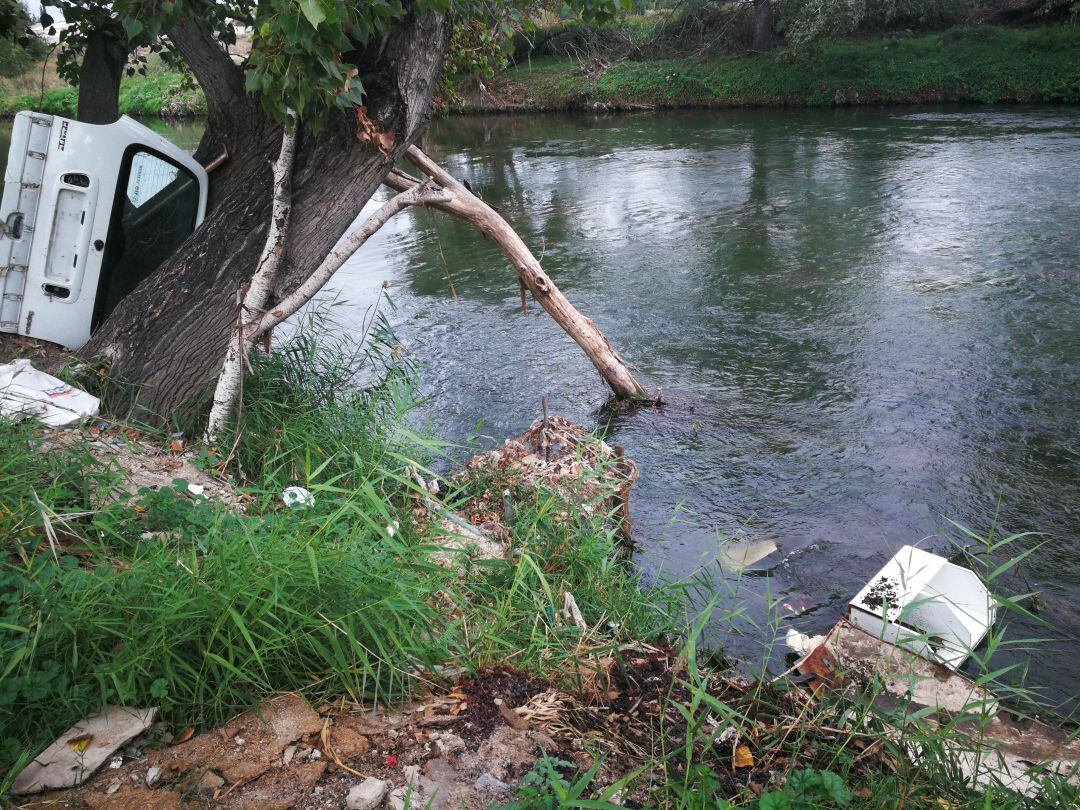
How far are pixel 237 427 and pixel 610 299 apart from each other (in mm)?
6416

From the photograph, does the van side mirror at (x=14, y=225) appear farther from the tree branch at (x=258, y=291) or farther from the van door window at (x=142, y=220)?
the tree branch at (x=258, y=291)

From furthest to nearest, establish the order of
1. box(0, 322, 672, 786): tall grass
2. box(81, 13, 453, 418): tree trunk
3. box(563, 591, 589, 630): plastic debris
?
box(81, 13, 453, 418): tree trunk, box(563, 591, 589, 630): plastic debris, box(0, 322, 672, 786): tall grass

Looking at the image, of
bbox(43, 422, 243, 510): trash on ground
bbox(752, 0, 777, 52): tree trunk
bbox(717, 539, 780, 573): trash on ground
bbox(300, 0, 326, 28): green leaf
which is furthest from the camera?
bbox(752, 0, 777, 52): tree trunk

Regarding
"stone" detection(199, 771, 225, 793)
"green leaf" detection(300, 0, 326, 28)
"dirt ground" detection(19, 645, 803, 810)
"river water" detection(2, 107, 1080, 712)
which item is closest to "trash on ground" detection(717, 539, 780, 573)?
"river water" detection(2, 107, 1080, 712)

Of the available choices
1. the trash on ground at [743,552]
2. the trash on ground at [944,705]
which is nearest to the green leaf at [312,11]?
the trash on ground at [944,705]

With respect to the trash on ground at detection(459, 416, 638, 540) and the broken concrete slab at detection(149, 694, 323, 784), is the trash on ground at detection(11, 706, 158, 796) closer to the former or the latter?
the broken concrete slab at detection(149, 694, 323, 784)

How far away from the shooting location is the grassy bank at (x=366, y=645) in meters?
2.69

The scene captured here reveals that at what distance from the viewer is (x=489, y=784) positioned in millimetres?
2660

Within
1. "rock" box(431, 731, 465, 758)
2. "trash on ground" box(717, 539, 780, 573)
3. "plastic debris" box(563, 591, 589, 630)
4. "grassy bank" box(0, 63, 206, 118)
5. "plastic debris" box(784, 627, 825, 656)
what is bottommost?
"plastic debris" box(784, 627, 825, 656)

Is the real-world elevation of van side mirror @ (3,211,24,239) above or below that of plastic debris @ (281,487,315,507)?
above

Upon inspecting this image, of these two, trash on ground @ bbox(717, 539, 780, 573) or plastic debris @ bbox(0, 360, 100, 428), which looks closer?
plastic debris @ bbox(0, 360, 100, 428)

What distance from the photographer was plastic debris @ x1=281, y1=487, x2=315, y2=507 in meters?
3.76

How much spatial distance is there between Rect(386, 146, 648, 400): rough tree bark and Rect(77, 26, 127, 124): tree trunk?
7.83 feet

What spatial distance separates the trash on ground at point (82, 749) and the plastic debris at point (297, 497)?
1142mm
